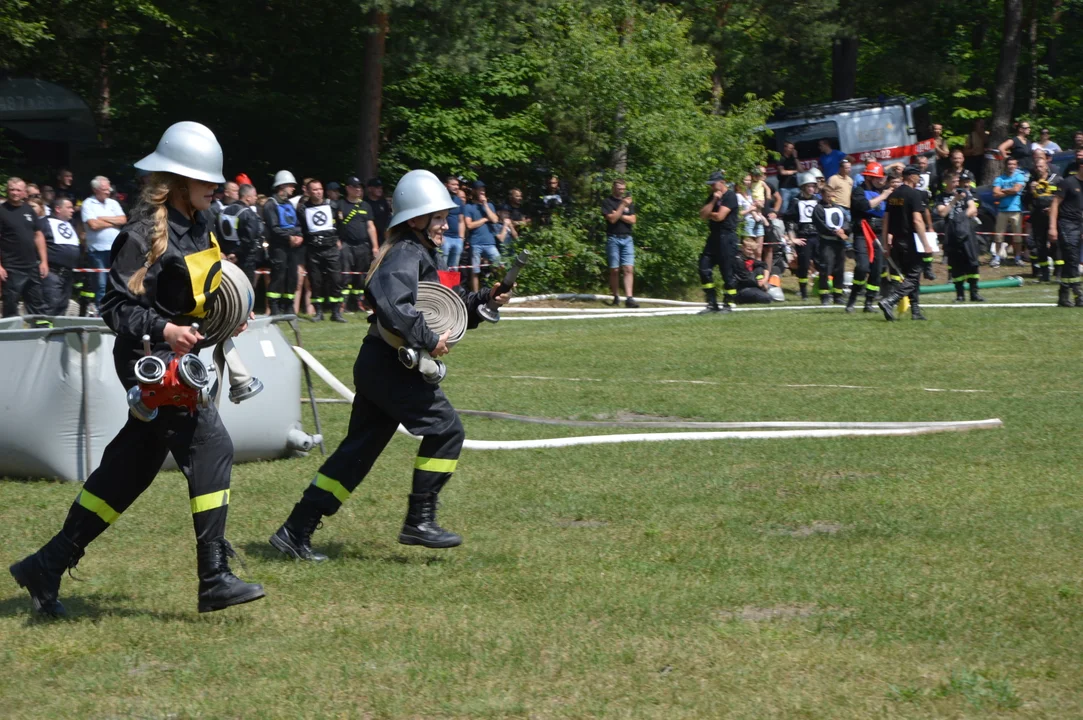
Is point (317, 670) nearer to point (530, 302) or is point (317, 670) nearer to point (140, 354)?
point (140, 354)

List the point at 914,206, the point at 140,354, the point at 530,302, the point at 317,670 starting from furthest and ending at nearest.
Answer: the point at 530,302
the point at 914,206
the point at 140,354
the point at 317,670

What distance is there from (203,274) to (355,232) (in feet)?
50.1

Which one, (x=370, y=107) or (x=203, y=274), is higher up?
(x=370, y=107)

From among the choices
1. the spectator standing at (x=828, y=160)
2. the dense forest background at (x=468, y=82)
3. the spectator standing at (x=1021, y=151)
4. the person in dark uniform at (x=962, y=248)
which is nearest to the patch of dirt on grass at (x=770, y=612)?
the person in dark uniform at (x=962, y=248)

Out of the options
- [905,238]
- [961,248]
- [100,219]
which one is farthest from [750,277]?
[100,219]

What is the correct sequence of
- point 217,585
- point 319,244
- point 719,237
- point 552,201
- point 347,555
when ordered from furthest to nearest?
point 552,201, point 719,237, point 319,244, point 347,555, point 217,585

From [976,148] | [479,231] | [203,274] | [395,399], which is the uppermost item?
[976,148]

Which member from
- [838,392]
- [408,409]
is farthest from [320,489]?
[838,392]

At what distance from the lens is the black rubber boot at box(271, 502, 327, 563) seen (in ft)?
20.7

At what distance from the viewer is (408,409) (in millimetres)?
6195

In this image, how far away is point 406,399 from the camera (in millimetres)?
6191

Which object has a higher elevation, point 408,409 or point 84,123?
point 84,123

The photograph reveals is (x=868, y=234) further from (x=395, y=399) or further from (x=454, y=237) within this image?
(x=395, y=399)

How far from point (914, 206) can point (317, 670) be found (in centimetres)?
1376
